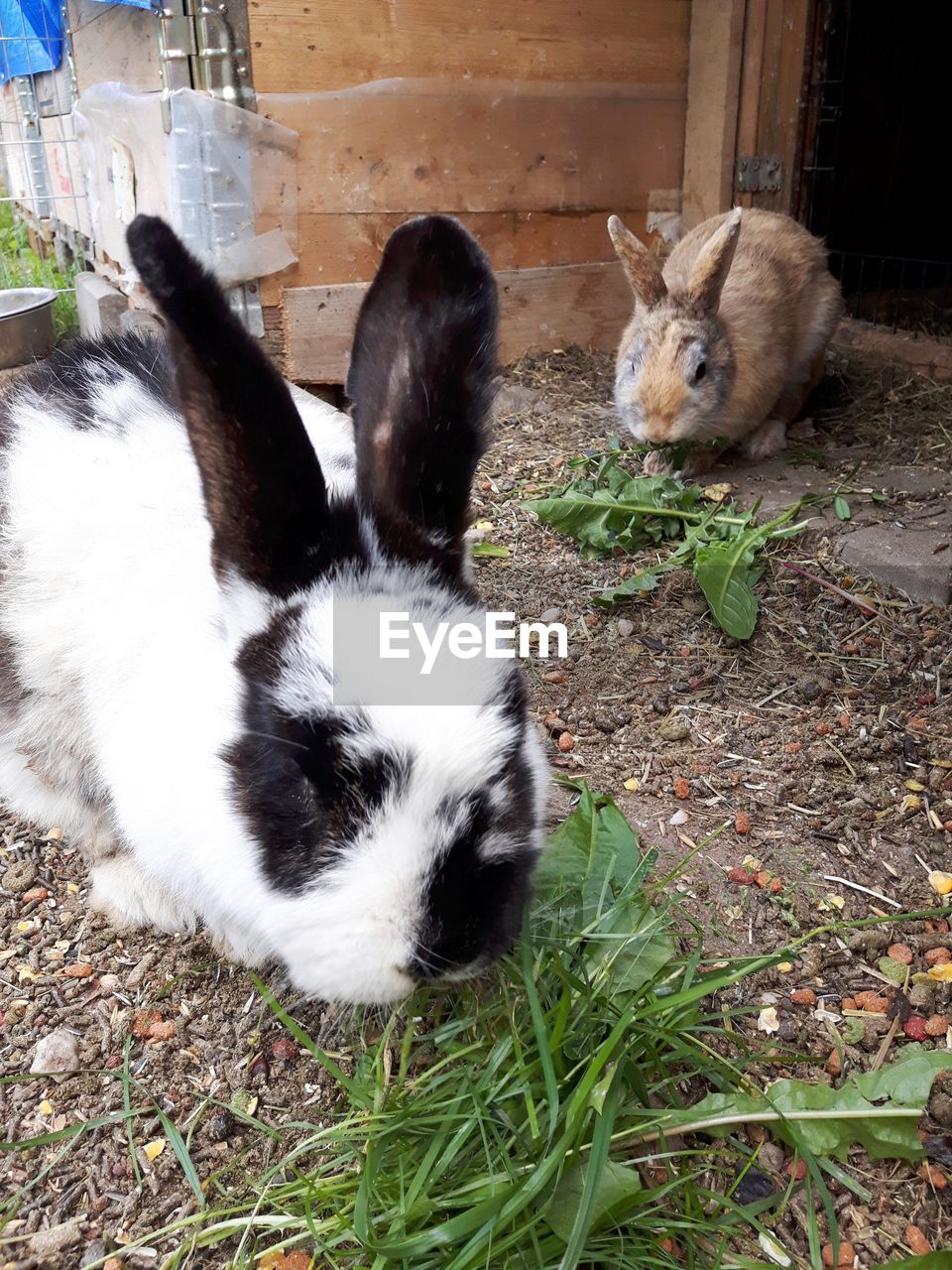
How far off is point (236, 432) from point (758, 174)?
14.6 feet

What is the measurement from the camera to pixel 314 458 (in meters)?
1.50

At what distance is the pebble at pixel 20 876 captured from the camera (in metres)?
2.29

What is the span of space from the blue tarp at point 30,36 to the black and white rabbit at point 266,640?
15.3 ft

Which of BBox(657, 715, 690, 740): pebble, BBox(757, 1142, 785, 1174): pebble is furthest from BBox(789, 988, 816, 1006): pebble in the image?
BBox(657, 715, 690, 740): pebble

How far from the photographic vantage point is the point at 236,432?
1.39 m

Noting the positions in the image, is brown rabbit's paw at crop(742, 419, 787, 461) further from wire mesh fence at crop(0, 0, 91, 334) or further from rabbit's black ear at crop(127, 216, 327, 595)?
wire mesh fence at crop(0, 0, 91, 334)

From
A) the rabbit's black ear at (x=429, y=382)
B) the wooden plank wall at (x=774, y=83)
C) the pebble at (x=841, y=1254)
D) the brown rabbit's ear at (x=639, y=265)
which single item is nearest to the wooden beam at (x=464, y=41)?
the wooden plank wall at (x=774, y=83)

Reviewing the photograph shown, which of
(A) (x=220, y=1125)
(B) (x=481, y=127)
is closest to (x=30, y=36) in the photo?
(B) (x=481, y=127)

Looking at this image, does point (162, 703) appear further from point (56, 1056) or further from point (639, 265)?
point (639, 265)

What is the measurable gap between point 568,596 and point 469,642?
1667 mm

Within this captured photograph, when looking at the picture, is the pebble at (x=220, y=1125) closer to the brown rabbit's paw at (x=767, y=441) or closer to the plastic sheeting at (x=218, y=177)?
the plastic sheeting at (x=218, y=177)

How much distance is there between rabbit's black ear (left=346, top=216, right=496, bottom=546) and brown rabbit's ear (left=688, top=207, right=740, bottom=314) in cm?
252

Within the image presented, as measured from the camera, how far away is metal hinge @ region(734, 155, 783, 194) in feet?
16.2

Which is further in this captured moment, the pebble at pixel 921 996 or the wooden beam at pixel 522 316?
the wooden beam at pixel 522 316
